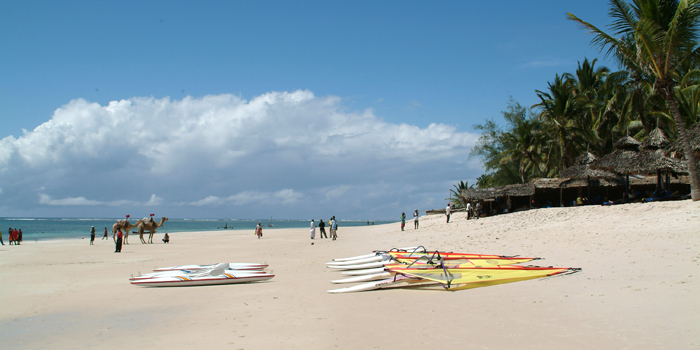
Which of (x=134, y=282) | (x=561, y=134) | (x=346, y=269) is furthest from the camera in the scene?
(x=561, y=134)

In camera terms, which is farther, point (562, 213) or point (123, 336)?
point (562, 213)

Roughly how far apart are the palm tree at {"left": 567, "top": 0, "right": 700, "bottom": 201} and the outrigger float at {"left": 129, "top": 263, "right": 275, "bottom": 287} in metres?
15.4

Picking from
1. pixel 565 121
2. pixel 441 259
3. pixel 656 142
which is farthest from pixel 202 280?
pixel 565 121

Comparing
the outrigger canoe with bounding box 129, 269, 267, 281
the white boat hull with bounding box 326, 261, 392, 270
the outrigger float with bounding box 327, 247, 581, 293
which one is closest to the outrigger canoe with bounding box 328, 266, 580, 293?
the outrigger float with bounding box 327, 247, 581, 293

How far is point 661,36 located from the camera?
1595 centimetres

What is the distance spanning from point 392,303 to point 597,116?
30652 mm

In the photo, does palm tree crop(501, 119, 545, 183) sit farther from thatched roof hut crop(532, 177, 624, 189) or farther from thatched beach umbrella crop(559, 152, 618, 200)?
thatched beach umbrella crop(559, 152, 618, 200)

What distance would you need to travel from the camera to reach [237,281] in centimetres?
1060

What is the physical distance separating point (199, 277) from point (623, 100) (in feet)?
92.0

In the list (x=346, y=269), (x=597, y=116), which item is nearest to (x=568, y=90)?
(x=597, y=116)

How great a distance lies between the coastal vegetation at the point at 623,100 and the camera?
16047 mm

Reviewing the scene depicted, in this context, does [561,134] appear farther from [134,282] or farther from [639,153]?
[134,282]

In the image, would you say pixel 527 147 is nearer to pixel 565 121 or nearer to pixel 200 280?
pixel 565 121

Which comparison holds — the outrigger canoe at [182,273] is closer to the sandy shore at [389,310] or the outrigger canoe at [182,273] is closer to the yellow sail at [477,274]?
the sandy shore at [389,310]
